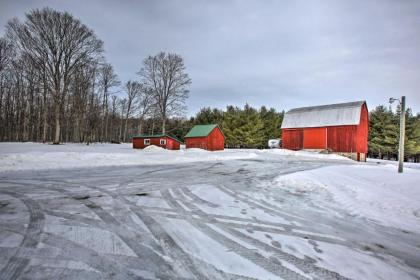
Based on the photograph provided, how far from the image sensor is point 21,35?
72.4 feet

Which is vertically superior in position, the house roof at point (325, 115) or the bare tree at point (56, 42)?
the bare tree at point (56, 42)

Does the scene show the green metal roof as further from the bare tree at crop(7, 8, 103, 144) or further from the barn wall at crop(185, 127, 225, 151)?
the bare tree at crop(7, 8, 103, 144)

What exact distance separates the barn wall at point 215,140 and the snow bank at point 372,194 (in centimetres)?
2588

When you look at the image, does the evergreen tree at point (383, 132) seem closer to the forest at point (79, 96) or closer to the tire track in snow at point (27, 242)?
the forest at point (79, 96)

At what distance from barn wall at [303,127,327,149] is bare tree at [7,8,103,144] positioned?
2934 cm

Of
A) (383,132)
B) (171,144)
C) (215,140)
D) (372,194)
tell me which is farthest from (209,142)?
(383,132)

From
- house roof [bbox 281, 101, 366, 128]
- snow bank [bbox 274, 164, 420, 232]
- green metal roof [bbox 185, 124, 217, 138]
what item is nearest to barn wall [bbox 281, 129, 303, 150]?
house roof [bbox 281, 101, 366, 128]

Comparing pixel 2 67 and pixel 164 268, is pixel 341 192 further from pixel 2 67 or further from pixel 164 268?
pixel 2 67

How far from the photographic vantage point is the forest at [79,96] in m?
23.2

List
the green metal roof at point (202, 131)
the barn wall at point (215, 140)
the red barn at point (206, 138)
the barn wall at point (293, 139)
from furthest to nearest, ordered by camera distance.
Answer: the green metal roof at point (202, 131) < the barn wall at point (215, 140) < the red barn at point (206, 138) < the barn wall at point (293, 139)

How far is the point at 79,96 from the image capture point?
32.5 m

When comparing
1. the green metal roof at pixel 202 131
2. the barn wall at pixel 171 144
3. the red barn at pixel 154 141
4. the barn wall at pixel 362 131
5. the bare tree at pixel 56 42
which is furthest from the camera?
the green metal roof at pixel 202 131

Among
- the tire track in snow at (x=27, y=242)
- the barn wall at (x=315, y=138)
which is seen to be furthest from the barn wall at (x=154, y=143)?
the tire track in snow at (x=27, y=242)

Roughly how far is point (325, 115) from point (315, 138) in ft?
10.9
